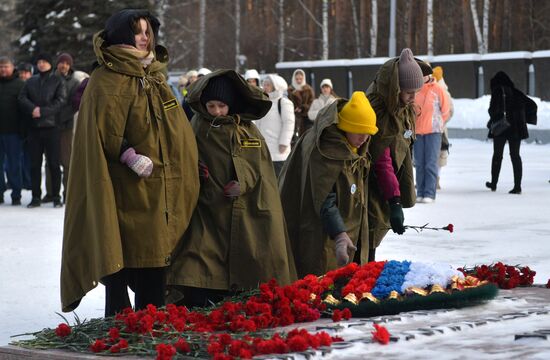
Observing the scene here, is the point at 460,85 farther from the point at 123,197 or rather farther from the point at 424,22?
the point at 123,197

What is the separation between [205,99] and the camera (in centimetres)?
719

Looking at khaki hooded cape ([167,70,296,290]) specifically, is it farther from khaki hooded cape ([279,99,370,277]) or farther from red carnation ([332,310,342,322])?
red carnation ([332,310,342,322])

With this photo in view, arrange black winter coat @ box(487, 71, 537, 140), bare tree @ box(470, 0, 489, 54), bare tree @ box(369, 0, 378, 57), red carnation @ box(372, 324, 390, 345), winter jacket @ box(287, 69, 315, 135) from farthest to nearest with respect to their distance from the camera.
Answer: bare tree @ box(369, 0, 378, 57) < bare tree @ box(470, 0, 489, 54) < winter jacket @ box(287, 69, 315, 135) < black winter coat @ box(487, 71, 537, 140) < red carnation @ box(372, 324, 390, 345)

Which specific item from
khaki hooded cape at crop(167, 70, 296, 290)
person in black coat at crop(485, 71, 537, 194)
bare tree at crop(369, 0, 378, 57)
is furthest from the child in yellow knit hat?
bare tree at crop(369, 0, 378, 57)

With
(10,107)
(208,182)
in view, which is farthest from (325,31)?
(208,182)

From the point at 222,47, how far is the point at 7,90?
1377 inches

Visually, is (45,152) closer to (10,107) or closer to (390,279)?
(10,107)

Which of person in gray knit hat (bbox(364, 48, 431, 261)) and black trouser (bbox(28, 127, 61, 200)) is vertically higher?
person in gray knit hat (bbox(364, 48, 431, 261))

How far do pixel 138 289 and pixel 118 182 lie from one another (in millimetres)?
624

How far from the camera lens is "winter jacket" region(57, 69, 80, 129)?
15.3 metres

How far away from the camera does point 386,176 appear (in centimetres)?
771

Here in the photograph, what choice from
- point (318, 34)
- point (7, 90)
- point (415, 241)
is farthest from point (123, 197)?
point (318, 34)

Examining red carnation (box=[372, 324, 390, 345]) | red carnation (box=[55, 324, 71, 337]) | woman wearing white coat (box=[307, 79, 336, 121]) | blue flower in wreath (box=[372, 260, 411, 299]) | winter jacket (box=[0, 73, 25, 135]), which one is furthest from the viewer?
woman wearing white coat (box=[307, 79, 336, 121])

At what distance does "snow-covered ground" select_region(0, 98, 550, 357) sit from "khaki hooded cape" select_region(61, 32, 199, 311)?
0.98 meters
